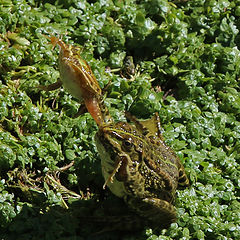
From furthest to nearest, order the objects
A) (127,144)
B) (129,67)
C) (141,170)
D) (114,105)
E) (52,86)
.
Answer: (129,67) < (114,105) < (52,86) < (141,170) < (127,144)

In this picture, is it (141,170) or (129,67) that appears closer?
(141,170)

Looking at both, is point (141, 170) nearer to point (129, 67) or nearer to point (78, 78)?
point (78, 78)

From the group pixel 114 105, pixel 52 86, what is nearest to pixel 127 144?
pixel 52 86

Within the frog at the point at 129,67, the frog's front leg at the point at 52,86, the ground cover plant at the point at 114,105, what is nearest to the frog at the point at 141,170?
the ground cover plant at the point at 114,105

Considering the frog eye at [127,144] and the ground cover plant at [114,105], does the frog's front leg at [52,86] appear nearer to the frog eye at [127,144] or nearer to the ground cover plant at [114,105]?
the ground cover plant at [114,105]

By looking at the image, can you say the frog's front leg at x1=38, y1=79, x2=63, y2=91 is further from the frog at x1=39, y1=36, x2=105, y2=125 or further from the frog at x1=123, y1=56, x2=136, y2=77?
the frog at x1=123, y1=56, x2=136, y2=77

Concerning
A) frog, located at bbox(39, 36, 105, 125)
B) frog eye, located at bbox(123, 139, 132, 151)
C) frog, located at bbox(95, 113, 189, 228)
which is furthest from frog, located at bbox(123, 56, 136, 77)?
frog eye, located at bbox(123, 139, 132, 151)

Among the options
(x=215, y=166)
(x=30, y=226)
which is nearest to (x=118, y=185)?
(x=30, y=226)
